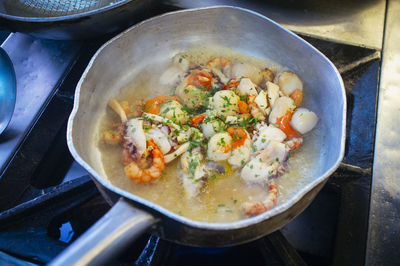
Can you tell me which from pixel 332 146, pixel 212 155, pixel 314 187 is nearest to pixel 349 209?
pixel 332 146

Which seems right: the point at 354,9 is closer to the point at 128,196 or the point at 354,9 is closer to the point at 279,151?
the point at 279,151

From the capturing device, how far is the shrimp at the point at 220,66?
136cm

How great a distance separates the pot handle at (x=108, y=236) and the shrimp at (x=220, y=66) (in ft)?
2.57

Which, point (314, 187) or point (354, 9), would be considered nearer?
point (314, 187)

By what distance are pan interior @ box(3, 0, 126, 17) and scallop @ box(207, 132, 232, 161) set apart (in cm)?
83

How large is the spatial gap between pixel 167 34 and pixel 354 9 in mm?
→ 924

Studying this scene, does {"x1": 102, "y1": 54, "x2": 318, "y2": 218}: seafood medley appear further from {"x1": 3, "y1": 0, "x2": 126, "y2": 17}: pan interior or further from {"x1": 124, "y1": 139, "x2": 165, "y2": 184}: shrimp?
{"x1": 3, "y1": 0, "x2": 126, "y2": 17}: pan interior

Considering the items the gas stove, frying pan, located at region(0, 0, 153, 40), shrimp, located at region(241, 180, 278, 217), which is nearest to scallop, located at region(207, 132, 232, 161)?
shrimp, located at region(241, 180, 278, 217)

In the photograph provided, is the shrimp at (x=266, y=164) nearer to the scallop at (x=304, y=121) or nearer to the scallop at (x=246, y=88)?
the scallop at (x=304, y=121)

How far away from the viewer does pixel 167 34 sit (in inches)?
55.7

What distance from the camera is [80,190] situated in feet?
3.78

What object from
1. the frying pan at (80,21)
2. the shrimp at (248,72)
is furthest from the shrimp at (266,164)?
the frying pan at (80,21)

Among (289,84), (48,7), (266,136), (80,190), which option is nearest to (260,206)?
(266,136)

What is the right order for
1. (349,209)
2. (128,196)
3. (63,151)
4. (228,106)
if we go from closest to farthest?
(128,196), (349,209), (228,106), (63,151)
